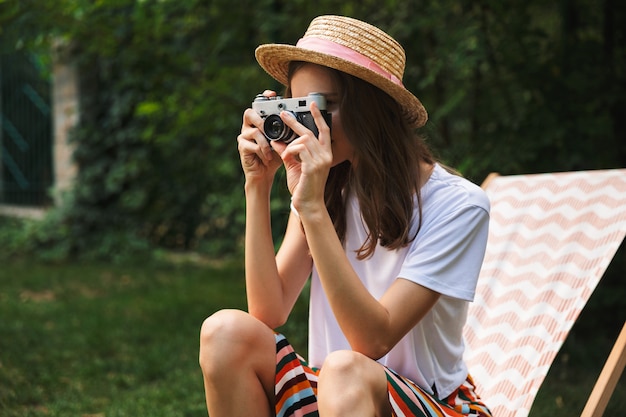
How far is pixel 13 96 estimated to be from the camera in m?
9.28

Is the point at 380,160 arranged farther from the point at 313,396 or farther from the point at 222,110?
the point at 222,110

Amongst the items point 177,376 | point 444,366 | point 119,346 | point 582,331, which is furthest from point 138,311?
point 444,366

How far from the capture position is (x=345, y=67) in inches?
74.8

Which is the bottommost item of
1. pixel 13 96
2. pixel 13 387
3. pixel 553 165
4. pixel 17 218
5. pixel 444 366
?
pixel 17 218

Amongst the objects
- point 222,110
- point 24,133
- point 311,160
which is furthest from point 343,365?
point 24,133

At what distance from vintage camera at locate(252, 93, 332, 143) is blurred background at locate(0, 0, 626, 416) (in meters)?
1.09

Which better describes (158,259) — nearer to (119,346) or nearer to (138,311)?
(138,311)

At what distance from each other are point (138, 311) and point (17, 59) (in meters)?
5.29

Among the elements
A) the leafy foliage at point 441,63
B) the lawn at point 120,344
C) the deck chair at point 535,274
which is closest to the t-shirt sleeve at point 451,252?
the deck chair at point 535,274

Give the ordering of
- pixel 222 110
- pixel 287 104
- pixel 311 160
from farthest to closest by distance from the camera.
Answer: pixel 222 110 < pixel 287 104 < pixel 311 160

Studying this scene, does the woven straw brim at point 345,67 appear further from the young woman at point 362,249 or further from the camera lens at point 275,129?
the camera lens at point 275,129

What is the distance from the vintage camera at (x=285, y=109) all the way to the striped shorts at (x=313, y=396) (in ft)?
1.68

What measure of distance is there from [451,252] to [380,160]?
0.94 feet

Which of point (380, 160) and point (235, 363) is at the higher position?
point (380, 160)
